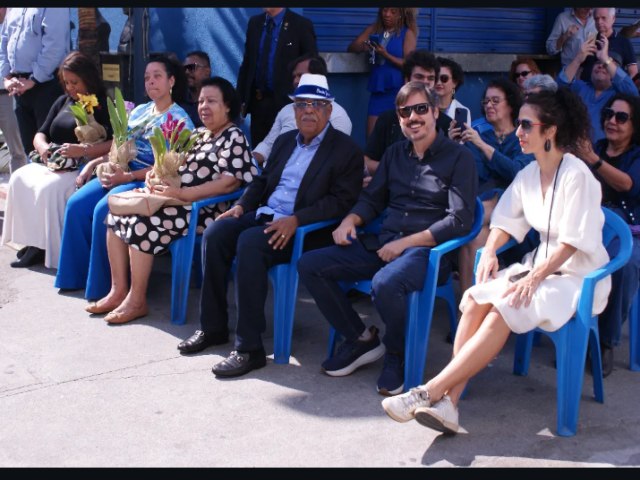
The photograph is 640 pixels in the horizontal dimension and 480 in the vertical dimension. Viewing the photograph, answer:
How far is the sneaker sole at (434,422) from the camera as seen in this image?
338cm

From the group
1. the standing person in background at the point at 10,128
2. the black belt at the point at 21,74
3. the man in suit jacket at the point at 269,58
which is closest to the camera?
the man in suit jacket at the point at 269,58

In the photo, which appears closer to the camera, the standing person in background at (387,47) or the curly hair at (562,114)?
the curly hair at (562,114)

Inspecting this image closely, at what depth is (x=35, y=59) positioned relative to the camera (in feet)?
23.9

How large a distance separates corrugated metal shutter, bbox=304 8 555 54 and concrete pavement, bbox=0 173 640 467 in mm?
3205

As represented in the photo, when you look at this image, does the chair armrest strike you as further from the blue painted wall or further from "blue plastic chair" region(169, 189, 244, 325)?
the blue painted wall

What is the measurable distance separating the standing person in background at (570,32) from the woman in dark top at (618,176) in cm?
340

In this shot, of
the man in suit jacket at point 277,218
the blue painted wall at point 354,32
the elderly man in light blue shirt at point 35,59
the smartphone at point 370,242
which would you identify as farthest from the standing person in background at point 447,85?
the elderly man in light blue shirt at point 35,59

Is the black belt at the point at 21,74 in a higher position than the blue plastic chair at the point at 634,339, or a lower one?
higher

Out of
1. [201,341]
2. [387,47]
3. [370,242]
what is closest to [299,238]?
[370,242]

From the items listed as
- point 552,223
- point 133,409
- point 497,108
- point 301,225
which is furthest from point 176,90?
point 552,223

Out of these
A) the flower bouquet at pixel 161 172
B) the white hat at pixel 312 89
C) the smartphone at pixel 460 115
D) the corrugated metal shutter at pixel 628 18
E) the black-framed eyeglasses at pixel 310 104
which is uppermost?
the corrugated metal shutter at pixel 628 18

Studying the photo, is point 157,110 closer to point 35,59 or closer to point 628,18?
point 35,59

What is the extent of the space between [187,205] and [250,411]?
1.58m

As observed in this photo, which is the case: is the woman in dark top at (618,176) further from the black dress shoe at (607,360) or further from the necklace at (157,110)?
the necklace at (157,110)
